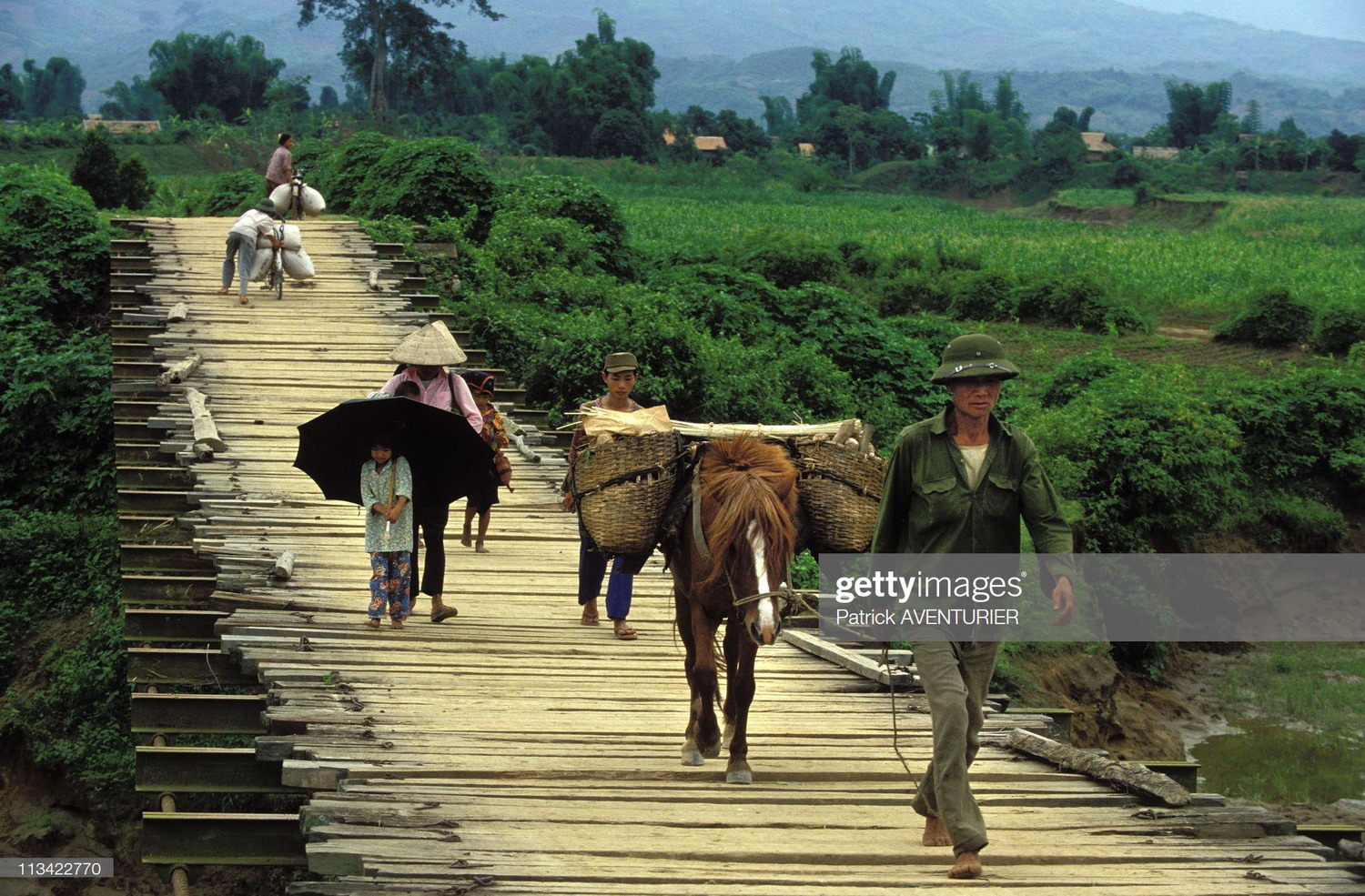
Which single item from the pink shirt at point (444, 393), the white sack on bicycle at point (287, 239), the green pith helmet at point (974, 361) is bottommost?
the pink shirt at point (444, 393)

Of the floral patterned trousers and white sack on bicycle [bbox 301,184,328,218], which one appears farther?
white sack on bicycle [bbox 301,184,328,218]

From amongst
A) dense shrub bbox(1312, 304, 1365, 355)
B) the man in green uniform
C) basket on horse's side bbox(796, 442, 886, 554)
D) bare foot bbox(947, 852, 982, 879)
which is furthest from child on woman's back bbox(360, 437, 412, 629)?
dense shrub bbox(1312, 304, 1365, 355)

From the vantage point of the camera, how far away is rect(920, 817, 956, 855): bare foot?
19.4 feet

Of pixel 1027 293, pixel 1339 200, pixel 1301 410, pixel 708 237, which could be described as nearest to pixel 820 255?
pixel 1027 293

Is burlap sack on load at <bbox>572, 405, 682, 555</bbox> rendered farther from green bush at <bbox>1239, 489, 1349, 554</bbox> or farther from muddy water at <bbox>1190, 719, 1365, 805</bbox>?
green bush at <bbox>1239, 489, 1349, 554</bbox>

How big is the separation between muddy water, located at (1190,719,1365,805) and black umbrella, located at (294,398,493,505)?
8125 millimetres

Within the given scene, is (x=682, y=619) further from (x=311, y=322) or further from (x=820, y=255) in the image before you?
(x=820, y=255)

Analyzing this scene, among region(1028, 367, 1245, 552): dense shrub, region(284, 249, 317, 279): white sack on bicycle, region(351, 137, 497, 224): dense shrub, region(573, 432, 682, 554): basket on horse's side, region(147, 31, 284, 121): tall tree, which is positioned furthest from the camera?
region(147, 31, 284, 121): tall tree

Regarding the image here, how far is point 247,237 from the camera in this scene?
1683 centimetres

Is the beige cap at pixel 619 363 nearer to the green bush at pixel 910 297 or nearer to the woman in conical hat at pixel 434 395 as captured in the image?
the woman in conical hat at pixel 434 395

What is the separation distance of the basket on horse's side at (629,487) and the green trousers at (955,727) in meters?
1.63

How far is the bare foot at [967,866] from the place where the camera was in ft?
17.9

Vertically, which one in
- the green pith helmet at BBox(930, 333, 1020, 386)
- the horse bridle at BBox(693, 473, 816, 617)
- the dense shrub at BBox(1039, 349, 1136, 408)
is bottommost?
the dense shrub at BBox(1039, 349, 1136, 408)

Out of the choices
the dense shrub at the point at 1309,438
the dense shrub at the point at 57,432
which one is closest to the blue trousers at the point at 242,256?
the dense shrub at the point at 57,432
